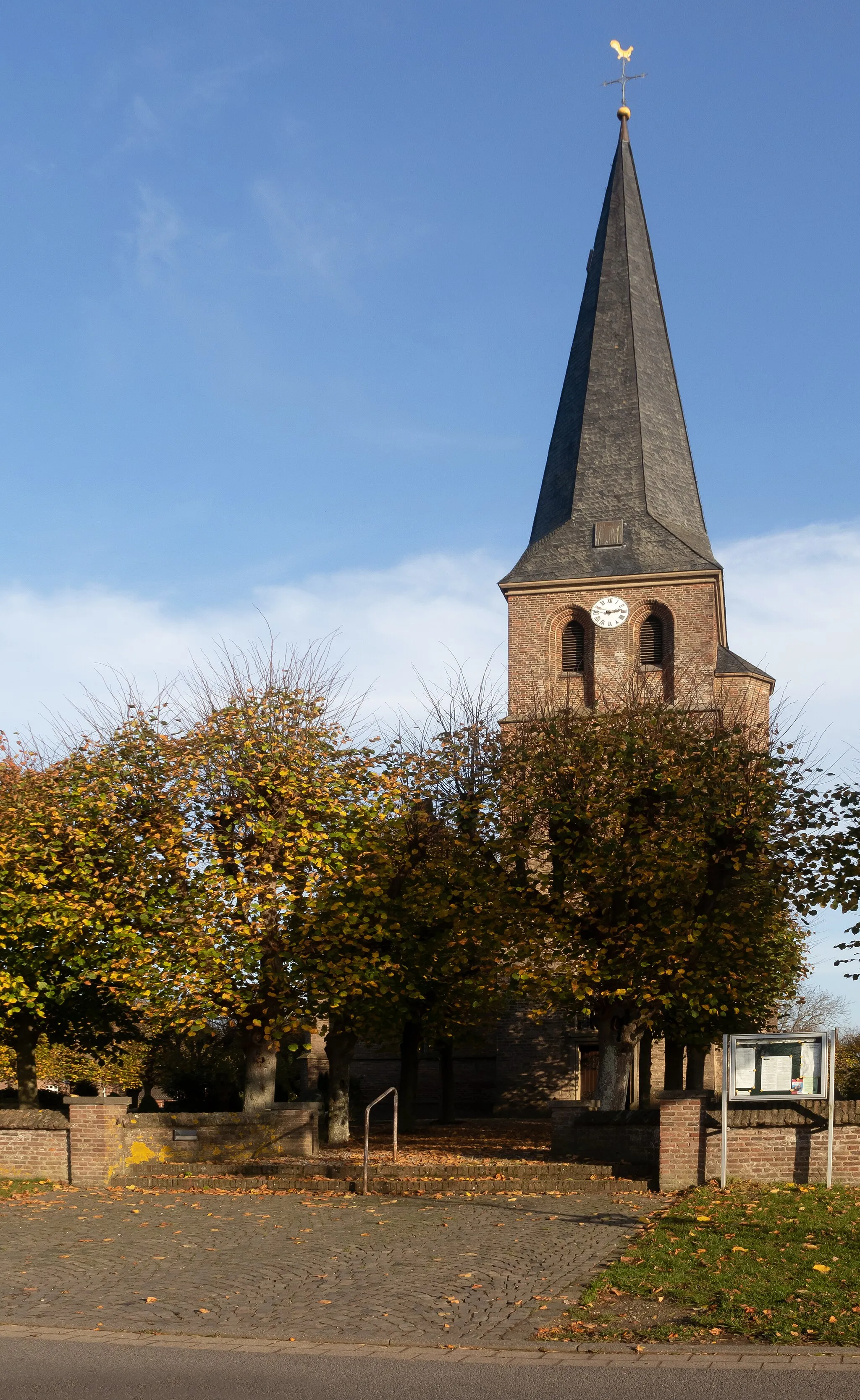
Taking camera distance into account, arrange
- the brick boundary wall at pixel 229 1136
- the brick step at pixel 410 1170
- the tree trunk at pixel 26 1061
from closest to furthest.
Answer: the brick step at pixel 410 1170
the brick boundary wall at pixel 229 1136
the tree trunk at pixel 26 1061

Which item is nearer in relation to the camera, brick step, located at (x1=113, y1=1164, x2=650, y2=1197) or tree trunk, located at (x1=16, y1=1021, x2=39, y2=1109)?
brick step, located at (x1=113, y1=1164, x2=650, y2=1197)

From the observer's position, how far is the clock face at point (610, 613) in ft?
147

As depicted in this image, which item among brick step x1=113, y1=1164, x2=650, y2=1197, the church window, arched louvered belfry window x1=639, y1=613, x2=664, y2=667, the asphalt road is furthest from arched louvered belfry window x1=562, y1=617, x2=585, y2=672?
the asphalt road

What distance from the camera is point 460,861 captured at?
74.5 feet

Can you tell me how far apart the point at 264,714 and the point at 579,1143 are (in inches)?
342

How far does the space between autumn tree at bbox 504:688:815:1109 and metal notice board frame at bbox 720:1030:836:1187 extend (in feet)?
17.5

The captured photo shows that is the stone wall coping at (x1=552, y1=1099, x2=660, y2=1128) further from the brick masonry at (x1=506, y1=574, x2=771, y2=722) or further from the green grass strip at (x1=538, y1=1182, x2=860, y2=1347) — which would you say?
the brick masonry at (x1=506, y1=574, x2=771, y2=722)

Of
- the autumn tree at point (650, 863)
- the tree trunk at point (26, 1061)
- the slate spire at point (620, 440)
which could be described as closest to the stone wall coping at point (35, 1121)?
the tree trunk at point (26, 1061)

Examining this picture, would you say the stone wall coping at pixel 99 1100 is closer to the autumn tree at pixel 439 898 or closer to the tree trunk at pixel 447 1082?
the autumn tree at pixel 439 898

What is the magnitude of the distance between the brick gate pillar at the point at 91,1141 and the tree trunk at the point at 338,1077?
6.53 metres

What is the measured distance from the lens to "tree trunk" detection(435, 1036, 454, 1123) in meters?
32.8

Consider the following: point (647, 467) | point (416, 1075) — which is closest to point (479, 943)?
point (416, 1075)

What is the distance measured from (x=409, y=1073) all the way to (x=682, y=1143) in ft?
54.3

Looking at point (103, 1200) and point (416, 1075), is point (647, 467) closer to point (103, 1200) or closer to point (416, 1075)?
point (416, 1075)
